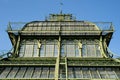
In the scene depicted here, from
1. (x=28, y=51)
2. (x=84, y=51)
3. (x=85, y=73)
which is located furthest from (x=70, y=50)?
(x=85, y=73)

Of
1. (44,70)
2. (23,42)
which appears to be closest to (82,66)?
(44,70)

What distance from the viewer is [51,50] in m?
37.4

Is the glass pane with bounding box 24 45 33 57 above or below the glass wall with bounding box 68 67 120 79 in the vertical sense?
above

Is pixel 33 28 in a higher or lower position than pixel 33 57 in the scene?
higher

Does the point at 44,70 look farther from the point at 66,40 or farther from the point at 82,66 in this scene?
the point at 66,40

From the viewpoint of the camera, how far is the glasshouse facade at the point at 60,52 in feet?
95.5

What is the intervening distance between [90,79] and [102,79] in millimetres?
1085

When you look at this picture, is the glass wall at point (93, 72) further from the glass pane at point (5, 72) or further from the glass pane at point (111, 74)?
the glass pane at point (5, 72)

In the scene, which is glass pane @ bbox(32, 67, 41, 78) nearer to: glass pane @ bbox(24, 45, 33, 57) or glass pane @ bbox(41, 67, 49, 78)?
glass pane @ bbox(41, 67, 49, 78)

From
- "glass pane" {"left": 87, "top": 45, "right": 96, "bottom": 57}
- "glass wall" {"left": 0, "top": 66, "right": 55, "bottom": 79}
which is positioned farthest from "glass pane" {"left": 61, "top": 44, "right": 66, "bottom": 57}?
"glass wall" {"left": 0, "top": 66, "right": 55, "bottom": 79}

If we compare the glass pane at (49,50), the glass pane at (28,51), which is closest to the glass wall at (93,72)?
the glass pane at (49,50)

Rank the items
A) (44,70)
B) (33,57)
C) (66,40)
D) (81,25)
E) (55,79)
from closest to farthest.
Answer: (55,79)
(44,70)
(33,57)
(66,40)
(81,25)

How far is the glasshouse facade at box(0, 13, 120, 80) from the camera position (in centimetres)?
2909

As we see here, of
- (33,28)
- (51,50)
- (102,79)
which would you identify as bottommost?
(102,79)
